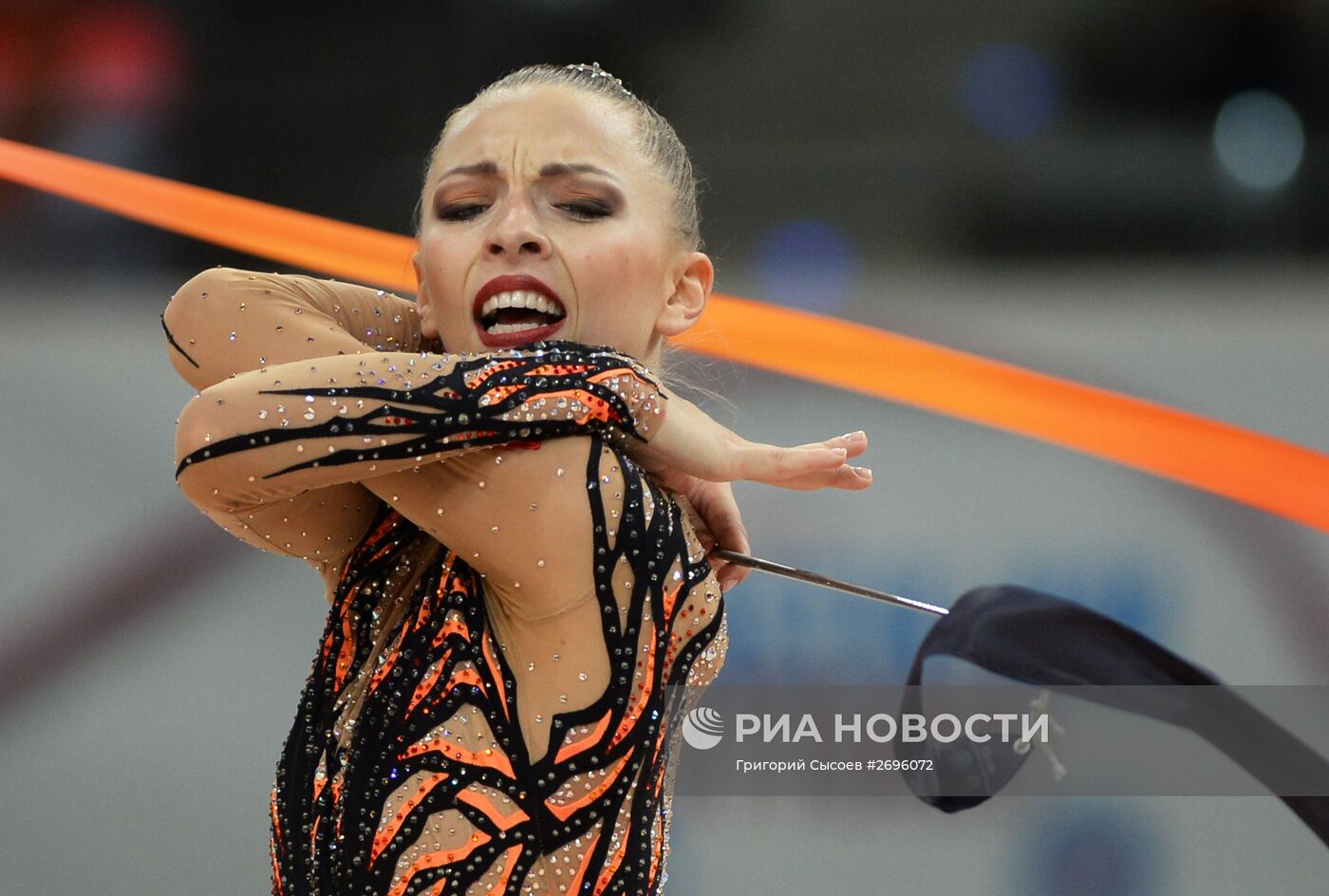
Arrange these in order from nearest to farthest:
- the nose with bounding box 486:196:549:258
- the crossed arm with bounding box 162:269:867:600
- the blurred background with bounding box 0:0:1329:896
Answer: the crossed arm with bounding box 162:269:867:600
the nose with bounding box 486:196:549:258
the blurred background with bounding box 0:0:1329:896

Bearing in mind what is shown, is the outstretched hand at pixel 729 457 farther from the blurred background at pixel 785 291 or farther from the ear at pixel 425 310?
the blurred background at pixel 785 291

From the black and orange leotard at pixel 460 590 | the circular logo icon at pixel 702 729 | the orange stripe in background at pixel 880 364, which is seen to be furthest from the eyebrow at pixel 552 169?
the orange stripe in background at pixel 880 364

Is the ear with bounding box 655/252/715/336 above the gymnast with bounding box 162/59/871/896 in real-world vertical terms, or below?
above

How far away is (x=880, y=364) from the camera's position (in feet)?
6.15

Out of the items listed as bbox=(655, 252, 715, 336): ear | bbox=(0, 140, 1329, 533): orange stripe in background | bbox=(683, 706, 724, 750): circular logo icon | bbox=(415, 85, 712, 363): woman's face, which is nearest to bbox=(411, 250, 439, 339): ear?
bbox=(415, 85, 712, 363): woman's face

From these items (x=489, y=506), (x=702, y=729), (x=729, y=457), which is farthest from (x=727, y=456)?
(x=702, y=729)

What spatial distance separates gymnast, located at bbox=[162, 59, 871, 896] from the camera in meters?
0.66

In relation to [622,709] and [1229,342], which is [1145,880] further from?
[622,709]

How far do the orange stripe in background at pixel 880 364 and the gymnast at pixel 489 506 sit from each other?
3.07 feet

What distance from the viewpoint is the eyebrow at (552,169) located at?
0.81m

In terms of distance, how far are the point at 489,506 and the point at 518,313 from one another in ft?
0.55

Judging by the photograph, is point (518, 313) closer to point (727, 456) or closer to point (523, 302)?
point (523, 302)

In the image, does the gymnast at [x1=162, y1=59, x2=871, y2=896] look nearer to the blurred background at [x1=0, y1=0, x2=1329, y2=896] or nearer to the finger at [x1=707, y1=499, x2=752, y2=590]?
the finger at [x1=707, y1=499, x2=752, y2=590]

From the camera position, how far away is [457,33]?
1925 millimetres
